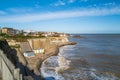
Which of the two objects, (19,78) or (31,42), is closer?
(19,78)

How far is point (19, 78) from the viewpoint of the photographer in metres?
5.30

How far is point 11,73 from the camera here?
5.48 m

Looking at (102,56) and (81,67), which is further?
(102,56)

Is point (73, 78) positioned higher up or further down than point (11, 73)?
further down

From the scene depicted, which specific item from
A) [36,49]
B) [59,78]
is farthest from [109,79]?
[36,49]

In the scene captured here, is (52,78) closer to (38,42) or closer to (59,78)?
(59,78)

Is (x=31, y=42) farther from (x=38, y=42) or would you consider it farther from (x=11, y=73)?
(x=11, y=73)

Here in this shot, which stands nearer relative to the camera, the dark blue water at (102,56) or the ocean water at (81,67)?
the ocean water at (81,67)

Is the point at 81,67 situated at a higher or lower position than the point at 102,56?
higher

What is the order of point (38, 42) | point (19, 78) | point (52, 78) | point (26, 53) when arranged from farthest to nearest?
point (38, 42) → point (26, 53) → point (52, 78) → point (19, 78)

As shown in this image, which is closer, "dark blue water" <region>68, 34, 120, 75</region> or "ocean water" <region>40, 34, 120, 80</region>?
"ocean water" <region>40, 34, 120, 80</region>

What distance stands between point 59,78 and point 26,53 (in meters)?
12.6

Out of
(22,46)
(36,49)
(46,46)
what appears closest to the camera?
(22,46)

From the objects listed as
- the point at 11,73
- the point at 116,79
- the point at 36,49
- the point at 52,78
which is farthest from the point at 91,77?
the point at 36,49
